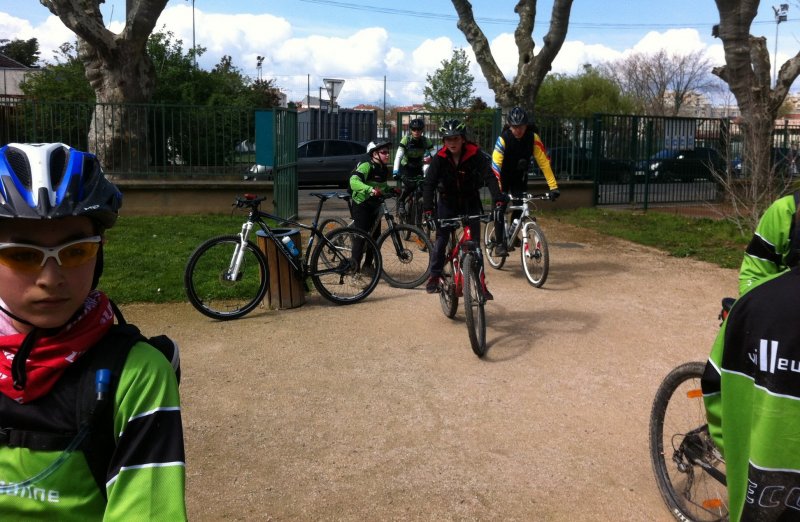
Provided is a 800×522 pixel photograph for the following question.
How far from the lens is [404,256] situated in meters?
8.98

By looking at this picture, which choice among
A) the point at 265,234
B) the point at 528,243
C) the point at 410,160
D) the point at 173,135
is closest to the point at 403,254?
the point at 528,243

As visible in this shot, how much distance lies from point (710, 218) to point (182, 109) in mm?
10822

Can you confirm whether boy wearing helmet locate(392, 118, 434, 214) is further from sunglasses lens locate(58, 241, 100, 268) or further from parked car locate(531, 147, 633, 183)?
sunglasses lens locate(58, 241, 100, 268)

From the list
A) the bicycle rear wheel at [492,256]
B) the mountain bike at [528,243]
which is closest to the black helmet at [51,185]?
the mountain bike at [528,243]

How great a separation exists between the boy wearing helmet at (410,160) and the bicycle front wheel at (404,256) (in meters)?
2.86

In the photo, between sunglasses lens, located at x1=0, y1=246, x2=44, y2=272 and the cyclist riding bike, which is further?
the cyclist riding bike

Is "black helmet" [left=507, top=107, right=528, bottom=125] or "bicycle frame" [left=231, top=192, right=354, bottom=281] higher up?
"black helmet" [left=507, top=107, right=528, bottom=125]

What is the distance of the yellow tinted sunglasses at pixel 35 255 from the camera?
1.54 meters

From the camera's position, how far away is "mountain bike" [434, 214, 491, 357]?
242 inches

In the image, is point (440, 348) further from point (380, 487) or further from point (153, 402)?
point (153, 402)

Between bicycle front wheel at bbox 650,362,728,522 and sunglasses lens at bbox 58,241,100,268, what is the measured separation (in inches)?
98.4

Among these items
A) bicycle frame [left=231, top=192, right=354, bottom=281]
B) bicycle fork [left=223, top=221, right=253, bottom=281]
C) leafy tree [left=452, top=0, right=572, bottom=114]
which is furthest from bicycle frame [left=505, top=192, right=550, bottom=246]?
leafy tree [left=452, top=0, right=572, bottom=114]

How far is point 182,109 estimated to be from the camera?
605 inches

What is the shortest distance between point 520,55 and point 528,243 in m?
9.79
